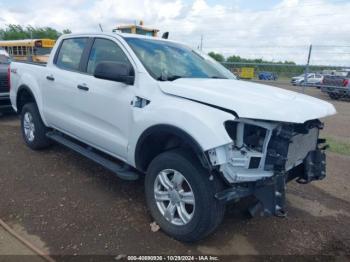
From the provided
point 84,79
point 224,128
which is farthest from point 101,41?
point 224,128

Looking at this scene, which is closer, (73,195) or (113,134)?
(113,134)

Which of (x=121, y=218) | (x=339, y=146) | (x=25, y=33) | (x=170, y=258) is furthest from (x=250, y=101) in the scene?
(x=25, y=33)

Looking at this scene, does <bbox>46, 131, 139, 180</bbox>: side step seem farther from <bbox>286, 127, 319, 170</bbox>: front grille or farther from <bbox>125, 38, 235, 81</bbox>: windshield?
<bbox>286, 127, 319, 170</bbox>: front grille

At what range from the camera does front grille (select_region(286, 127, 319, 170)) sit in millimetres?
3080

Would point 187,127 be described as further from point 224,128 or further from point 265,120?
point 265,120

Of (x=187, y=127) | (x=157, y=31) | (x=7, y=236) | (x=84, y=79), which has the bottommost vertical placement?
(x=7, y=236)

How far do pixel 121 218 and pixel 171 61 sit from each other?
1846 mm

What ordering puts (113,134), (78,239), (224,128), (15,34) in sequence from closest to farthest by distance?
(224,128) < (78,239) < (113,134) < (15,34)

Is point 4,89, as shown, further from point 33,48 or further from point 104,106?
point 33,48

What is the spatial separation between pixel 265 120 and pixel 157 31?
1391cm

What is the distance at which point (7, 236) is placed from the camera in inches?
130

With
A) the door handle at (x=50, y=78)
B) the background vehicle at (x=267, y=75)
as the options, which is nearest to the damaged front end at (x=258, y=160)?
the door handle at (x=50, y=78)

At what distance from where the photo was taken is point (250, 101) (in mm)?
2809

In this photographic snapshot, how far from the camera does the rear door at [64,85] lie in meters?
4.50
